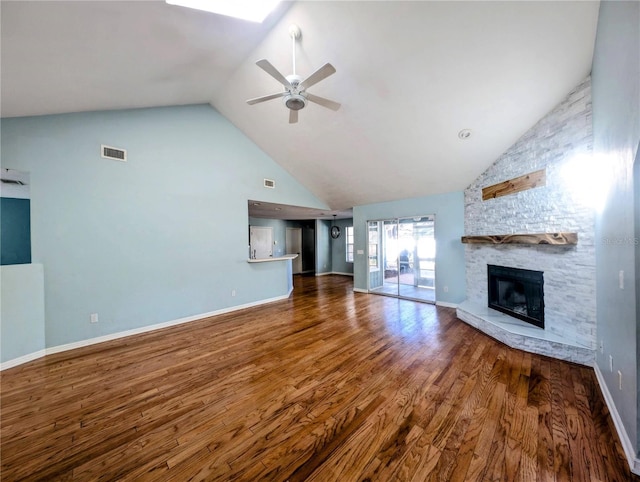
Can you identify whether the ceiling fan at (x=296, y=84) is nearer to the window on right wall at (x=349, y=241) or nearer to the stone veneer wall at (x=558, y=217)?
the stone veneer wall at (x=558, y=217)

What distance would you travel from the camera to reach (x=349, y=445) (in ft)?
5.49

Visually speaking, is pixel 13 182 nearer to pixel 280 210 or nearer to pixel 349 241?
pixel 280 210

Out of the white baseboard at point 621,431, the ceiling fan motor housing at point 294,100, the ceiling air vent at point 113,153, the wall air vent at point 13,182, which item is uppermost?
the ceiling fan motor housing at point 294,100

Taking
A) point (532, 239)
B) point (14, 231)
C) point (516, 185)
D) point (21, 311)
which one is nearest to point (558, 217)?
point (532, 239)

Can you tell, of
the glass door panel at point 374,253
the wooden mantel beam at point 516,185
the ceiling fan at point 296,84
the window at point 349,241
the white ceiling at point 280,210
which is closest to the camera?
the ceiling fan at point 296,84

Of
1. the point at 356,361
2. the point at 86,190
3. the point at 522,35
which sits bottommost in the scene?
the point at 356,361

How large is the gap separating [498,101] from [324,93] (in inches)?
93.1

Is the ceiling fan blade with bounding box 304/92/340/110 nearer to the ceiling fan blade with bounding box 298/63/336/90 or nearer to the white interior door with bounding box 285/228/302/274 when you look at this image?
the ceiling fan blade with bounding box 298/63/336/90

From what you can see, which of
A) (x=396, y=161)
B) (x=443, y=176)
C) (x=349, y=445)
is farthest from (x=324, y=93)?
(x=349, y=445)

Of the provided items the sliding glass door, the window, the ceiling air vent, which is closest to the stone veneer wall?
the sliding glass door

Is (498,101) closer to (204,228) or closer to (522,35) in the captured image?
(522,35)

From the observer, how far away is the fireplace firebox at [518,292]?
11.0 ft

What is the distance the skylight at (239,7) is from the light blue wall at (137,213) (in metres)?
2.42

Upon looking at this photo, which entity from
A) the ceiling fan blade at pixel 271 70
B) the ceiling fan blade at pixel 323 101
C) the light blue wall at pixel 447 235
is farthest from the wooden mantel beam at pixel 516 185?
the ceiling fan blade at pixel 271 70
